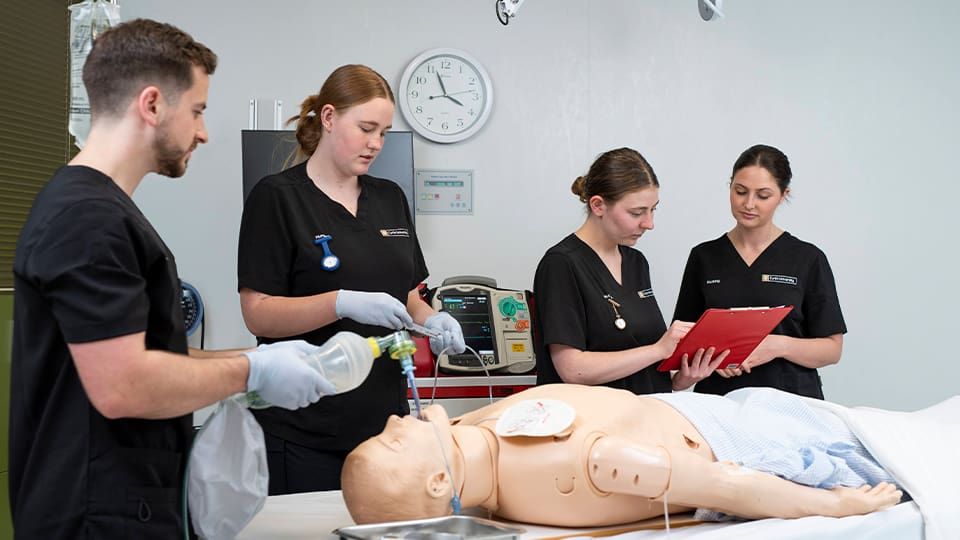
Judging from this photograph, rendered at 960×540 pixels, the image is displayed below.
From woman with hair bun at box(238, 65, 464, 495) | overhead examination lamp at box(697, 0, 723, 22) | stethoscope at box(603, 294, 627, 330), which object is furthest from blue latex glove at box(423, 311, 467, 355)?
overhead examination lamp at box(697, 0, 723, 22)

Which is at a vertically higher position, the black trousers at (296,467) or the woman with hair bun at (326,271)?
the woman with hair bun at (326,271)

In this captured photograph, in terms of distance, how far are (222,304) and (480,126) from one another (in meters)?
1.27

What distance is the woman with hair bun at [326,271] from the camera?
77.4 inches

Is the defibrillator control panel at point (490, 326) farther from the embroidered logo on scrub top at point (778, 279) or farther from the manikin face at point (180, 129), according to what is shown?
the manikin face at point (180, 129)

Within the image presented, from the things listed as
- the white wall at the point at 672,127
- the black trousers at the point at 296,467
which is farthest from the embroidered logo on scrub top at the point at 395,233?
the white wall at the point at 672,127

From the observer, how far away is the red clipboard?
2.19 meters

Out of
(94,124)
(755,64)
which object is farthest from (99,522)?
(755,64)

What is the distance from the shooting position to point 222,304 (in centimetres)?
362

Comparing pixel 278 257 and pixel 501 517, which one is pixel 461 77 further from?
pixel 501 517

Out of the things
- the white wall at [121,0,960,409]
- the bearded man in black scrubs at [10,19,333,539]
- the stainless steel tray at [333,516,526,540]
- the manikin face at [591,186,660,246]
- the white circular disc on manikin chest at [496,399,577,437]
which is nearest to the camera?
the bearded man in black scrubs at [10,19,333,539]

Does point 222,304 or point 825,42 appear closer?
point 222,304

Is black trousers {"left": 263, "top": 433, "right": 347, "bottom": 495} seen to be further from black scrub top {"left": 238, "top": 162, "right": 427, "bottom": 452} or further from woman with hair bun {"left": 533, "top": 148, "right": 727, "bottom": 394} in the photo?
woman with hair bun {"left": 533, "top": 148, "right": 727, "bottom": 394}

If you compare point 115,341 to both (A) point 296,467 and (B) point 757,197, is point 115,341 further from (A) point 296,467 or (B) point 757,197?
(B) point 757,197

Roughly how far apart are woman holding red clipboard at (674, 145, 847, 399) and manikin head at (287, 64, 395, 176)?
46.6 inches
